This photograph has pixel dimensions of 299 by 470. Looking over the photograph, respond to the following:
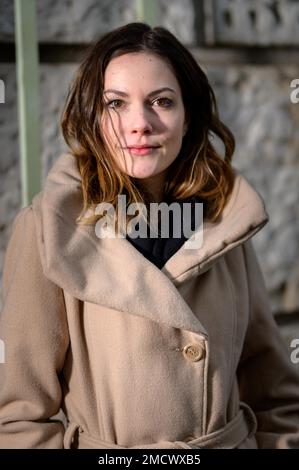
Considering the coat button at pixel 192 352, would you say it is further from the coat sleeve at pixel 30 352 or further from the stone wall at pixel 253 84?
the stone wall at pixel 253 84

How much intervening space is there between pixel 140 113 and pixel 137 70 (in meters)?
0.08

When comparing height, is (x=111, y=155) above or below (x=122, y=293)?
above

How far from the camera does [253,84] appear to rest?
2012 mm

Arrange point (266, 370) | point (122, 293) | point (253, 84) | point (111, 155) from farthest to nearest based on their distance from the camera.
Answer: point (253, 84) → point (266, 370) → point (111, 155) → point (122, 293)

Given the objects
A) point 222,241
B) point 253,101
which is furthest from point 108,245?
point 253,101

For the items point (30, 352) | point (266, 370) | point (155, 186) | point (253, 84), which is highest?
point (253, 84)

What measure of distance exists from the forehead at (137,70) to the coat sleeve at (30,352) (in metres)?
0.33

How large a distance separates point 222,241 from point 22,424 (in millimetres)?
509

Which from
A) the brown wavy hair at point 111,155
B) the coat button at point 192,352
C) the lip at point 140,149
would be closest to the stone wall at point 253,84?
the brown wavy hair at point 111,155

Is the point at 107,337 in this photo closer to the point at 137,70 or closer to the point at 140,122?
the point at 140,122

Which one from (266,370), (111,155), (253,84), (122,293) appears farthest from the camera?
(253,84)

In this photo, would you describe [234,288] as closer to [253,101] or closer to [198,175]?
[198,175]

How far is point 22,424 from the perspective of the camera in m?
1.34

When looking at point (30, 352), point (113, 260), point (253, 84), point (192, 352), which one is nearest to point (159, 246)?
point (113, 260)
